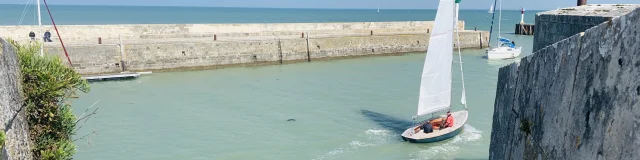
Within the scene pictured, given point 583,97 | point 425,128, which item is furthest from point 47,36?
point 583,97

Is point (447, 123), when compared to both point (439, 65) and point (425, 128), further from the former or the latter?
point (439, 65)

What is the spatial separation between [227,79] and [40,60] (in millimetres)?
22634

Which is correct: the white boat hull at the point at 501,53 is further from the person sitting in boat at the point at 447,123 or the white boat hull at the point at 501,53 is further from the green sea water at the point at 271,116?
the person sitting in boat at the point at 447,123

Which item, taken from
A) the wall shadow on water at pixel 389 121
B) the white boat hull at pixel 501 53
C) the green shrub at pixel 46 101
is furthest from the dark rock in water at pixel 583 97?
the white boat hull at pixel 501 53

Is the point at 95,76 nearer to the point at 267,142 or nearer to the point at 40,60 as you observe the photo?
the point at 267,142

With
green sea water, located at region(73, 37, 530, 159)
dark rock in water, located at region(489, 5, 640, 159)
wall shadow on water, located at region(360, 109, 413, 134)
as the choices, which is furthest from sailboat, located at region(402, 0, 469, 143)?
dark rock in water, located at region(489, 5, 640, 159)

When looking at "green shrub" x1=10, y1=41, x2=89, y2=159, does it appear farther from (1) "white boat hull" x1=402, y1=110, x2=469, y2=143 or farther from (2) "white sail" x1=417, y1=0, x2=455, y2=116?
(2) "white sail" x1=417, y1=0, x2=455, y2=116

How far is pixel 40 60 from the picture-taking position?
6254mm

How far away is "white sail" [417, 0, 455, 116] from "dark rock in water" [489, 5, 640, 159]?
12370mm

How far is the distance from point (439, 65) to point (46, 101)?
13.3m

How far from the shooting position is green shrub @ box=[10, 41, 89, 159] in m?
5.96

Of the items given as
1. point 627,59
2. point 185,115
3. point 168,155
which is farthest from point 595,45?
point 185,115

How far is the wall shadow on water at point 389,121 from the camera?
1780 cm

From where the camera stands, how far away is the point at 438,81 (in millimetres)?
17359
